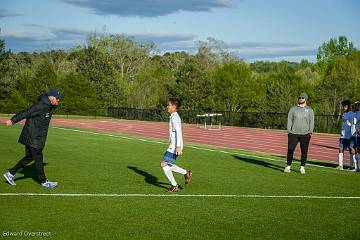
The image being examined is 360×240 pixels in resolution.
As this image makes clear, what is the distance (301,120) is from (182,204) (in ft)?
19.7

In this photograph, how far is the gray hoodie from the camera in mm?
13945

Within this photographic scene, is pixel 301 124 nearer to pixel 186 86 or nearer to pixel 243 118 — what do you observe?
pixel 243 118

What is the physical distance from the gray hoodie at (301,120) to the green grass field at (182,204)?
117 cm

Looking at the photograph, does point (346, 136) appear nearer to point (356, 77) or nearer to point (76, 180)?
point (76, 180)

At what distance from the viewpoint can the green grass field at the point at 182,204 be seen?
7.21 meters

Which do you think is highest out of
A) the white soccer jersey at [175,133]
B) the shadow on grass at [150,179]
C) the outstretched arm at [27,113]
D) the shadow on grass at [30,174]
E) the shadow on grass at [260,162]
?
the outstretched arm at [27,113]

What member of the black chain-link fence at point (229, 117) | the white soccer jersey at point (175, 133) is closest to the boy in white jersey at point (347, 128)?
the white soccer jersey at point (175, 133)

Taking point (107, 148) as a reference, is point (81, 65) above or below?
above

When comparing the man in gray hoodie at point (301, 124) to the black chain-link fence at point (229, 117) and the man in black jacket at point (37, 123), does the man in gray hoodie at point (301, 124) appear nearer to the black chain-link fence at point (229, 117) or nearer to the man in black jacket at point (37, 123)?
the man in black jacket at point (37, 123)

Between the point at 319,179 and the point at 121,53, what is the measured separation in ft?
259

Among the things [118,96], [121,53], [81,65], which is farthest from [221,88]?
[121,53]

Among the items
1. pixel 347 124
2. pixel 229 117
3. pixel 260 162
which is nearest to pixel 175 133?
pixel 347 124

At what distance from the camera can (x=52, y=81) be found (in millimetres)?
59812

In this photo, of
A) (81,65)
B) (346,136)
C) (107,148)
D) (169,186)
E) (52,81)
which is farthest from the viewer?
(81,65)
